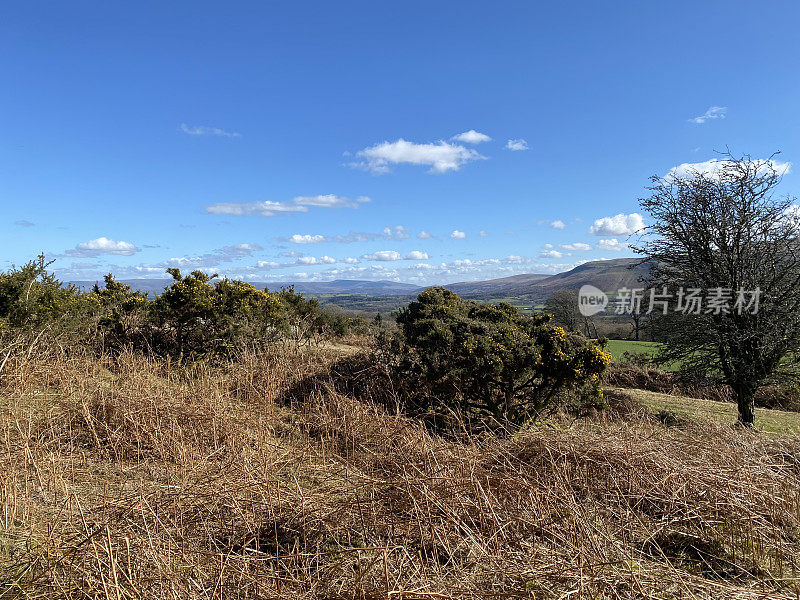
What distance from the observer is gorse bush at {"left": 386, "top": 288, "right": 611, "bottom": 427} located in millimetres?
7270

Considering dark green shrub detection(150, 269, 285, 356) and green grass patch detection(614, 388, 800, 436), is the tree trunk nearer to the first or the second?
green grass patch detection(614, 388, 800, 436)

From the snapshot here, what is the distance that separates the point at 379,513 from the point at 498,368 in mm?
4296

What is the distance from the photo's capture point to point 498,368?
719 cm

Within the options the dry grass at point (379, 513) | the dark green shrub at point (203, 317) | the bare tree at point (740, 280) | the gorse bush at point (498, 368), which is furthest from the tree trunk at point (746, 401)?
the dark green shrub at point (203, 317)

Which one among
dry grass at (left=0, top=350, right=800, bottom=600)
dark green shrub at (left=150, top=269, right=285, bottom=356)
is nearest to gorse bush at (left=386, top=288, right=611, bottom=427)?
dry grass at (left=0, top=350, right=800, bottom=600)

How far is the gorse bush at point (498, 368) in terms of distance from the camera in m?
7.27

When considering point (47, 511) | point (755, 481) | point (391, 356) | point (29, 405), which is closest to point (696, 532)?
point (755, 481)

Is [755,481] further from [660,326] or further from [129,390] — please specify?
[660,326]

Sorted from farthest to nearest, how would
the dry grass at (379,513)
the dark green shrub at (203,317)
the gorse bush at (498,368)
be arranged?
the dark green shrub at (203,317) → the gorse bush at (498,368) → the dry grass at (379,513)

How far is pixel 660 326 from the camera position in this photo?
41.2ft

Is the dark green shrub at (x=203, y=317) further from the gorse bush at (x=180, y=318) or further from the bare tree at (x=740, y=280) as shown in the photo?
the bare tree at (x=740, y=280)

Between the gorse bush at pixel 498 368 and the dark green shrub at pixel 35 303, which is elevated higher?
the dark green shrub at pixel 35 303

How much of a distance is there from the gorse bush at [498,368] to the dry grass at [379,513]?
2.07m

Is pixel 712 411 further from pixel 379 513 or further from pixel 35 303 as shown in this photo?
pixel 35 303
